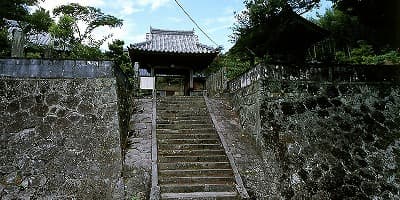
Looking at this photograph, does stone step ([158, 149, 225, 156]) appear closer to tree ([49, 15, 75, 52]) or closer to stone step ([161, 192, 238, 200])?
stone step ([161, 192, 238, 200])

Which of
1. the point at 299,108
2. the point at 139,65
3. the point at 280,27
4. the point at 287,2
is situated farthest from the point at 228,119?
the point at 139,65

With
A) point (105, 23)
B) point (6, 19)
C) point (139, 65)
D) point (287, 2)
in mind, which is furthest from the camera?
point (105, 23)

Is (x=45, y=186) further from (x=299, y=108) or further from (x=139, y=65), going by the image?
(x=139, y=65)

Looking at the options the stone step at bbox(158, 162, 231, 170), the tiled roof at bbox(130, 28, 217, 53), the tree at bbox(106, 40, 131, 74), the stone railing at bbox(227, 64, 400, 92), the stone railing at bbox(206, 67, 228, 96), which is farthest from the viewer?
the tree at bbox(106, 40, 131, 74)

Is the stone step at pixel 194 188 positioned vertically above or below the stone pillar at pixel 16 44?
below

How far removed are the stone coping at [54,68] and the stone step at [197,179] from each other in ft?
10.5

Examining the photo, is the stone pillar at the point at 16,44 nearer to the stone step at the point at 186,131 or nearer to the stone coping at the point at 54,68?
the stone coping at the point at 54,68

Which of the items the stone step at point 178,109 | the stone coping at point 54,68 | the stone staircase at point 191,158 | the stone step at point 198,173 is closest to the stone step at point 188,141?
the stone staircase at point 191,158

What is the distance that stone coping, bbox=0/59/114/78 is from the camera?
729 cm

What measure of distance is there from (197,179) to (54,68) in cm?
452

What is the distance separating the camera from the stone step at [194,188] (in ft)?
20.4

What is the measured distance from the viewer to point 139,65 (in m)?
16.0

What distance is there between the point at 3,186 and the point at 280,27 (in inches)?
277

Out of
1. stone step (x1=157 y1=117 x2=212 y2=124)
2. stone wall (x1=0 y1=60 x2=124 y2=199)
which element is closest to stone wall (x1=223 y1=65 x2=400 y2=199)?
stone step (x1=157 y1=117 x2=212 y2=124)
